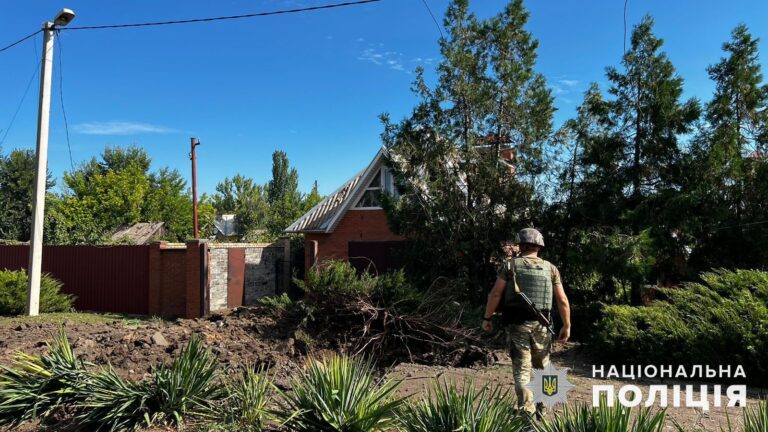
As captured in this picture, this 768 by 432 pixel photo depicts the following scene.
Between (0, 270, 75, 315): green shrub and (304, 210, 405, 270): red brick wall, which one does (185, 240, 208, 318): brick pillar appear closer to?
(0, 270, 75, 315): green shrub

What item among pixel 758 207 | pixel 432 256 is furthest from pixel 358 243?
pixel 758 207

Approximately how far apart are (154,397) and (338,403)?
1.76 meters

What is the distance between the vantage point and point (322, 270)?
358 inches

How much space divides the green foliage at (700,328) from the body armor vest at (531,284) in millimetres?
3108

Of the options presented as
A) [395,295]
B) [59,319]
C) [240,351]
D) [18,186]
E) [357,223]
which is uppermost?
[18,186]

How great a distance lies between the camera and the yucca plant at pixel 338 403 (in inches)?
142

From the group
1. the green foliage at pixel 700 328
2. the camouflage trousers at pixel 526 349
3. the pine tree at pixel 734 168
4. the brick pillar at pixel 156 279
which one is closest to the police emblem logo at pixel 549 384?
the camouflage trousers at pixel 526 349

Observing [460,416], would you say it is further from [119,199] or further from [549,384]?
[119,199]

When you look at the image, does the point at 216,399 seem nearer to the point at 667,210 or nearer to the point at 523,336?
the point at 523,336

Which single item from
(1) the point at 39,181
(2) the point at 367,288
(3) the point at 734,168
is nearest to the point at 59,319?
(1) the point at 39,181

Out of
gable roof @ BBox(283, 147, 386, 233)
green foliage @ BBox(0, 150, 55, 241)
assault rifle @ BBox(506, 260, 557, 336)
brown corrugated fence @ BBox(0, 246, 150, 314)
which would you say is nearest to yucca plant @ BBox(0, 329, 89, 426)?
assault rifle @ BBox(506, 260, 557, 336)

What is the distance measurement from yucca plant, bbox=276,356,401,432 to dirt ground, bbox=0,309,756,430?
1468mm

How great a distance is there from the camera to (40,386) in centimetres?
476

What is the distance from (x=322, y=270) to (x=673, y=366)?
5.56m
